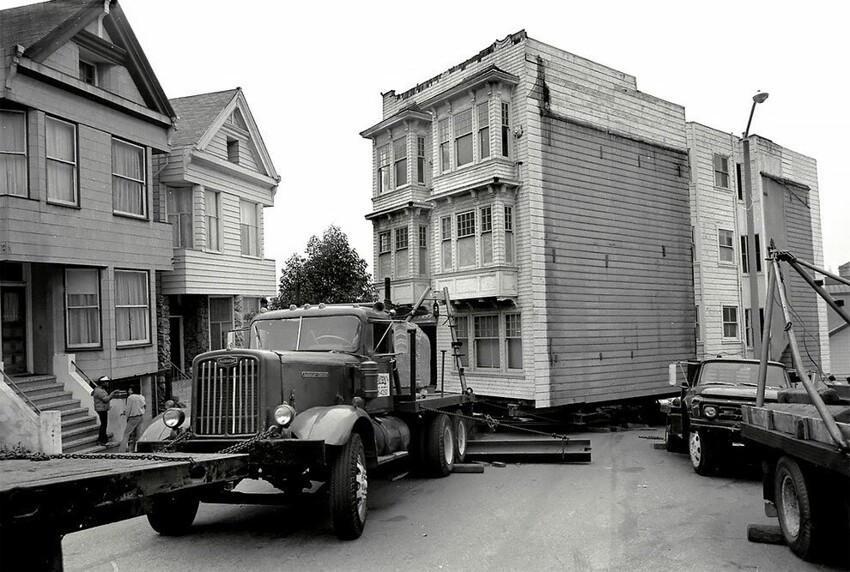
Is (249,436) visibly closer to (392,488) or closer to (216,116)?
(392,488)

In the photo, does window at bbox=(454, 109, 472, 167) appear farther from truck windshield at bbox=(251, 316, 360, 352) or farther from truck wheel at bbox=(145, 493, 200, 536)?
truck wheel at bbox=(145, 493, 200, 536)

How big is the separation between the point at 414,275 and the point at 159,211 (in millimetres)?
7492

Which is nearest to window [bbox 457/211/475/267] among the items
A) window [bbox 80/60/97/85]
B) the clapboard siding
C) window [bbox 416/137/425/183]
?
the clapboard siding

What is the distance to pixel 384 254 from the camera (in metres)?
21.7

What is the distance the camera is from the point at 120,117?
1623 cm

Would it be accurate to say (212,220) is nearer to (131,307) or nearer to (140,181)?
(140,181)

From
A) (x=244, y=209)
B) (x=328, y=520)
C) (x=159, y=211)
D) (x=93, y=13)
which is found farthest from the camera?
(x=244, y=209)

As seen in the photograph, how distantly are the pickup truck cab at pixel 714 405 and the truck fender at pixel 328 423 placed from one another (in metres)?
5.45

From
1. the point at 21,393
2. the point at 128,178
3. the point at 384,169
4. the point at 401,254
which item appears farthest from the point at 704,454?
the point at 128,178

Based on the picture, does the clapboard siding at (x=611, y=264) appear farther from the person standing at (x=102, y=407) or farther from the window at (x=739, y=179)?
the person standing at (x=102, y=407)

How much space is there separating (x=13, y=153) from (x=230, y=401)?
9.26 metres

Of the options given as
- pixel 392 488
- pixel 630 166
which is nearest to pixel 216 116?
pixel 630 166

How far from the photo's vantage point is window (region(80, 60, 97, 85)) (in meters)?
16.1

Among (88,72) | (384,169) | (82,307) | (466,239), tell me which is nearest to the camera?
(82,307)
